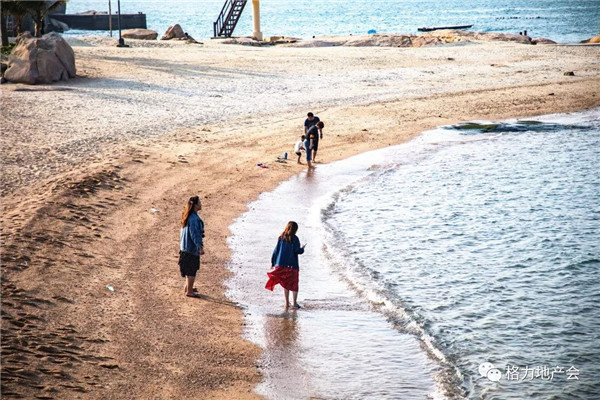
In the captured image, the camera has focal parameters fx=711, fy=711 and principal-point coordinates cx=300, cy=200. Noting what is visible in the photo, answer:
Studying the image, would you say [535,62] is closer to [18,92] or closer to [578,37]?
[18,92]

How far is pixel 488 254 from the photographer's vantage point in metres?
16.4

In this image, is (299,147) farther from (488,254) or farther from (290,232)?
(290,232)

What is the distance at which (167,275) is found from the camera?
1358cm

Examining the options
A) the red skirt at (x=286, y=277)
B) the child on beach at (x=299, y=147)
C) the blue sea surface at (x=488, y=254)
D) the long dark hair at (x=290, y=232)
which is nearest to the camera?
the blue sea surface at (x=488, y=254)

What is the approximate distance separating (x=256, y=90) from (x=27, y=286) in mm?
22545

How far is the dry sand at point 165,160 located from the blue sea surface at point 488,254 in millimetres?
2783

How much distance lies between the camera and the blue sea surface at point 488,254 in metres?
11.5

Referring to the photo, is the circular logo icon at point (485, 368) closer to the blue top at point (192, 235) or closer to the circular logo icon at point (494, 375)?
the circular logo icon at point (494, 375)

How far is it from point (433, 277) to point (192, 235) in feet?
17.9

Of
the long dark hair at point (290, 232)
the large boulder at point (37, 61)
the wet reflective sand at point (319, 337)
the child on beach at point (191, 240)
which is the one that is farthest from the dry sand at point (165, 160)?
the long dark hair at point (290, 232)

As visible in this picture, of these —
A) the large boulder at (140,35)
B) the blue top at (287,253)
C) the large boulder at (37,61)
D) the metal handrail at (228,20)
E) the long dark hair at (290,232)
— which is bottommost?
the blue top at (287,253)

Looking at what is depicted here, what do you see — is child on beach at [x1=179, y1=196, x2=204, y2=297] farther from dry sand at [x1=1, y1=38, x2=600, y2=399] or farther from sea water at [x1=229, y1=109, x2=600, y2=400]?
sea water at [x1=229, y1=109, x2=600, y2=400]

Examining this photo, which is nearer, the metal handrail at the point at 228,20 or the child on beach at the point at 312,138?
the child on beach at the point at 312,138

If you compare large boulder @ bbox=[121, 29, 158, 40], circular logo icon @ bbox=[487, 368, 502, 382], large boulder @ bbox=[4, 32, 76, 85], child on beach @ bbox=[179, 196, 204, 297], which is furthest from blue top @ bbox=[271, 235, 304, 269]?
large boulder @ bbox=[121, 29, 158, 40]
